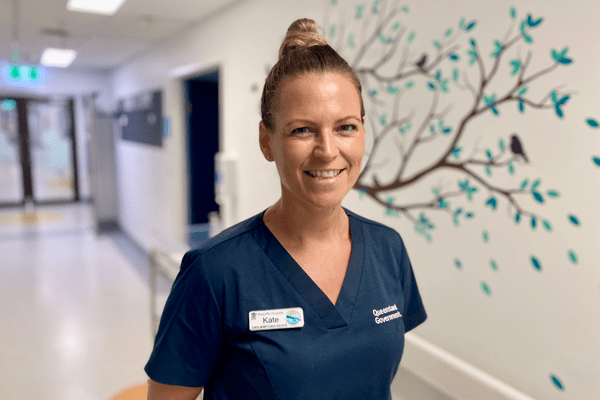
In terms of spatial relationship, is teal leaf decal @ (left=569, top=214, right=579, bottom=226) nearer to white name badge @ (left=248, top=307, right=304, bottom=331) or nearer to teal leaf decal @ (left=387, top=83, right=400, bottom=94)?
teal leaf decal @ (left=387, top=83, right=400, bottom=94)

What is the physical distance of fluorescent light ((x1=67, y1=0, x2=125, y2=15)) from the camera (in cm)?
323

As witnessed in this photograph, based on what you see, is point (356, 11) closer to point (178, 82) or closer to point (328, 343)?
point (328, 343)

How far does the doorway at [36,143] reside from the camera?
8.76 meters

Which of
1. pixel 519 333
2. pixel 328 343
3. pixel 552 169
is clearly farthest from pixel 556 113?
pixel 328 343

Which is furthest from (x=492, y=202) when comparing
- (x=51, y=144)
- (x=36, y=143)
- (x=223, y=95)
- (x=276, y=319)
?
(x=51, y=144)

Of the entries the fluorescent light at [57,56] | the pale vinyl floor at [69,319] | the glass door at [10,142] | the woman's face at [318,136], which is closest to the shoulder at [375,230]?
the woman's face at [318,136]

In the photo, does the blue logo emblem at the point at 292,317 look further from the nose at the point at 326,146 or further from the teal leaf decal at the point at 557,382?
the teal leaf decal at the point at 557,382

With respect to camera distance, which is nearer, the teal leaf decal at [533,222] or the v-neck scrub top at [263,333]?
the v-neck scrub top at [263,333]

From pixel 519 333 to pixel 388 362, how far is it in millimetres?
933

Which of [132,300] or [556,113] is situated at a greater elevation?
[556,113]

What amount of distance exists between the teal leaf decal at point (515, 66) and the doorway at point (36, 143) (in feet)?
30.5

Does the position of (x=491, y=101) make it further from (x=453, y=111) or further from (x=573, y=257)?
(x=573, y=257)

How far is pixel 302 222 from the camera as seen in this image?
2.82ft

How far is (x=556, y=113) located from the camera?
137cm
